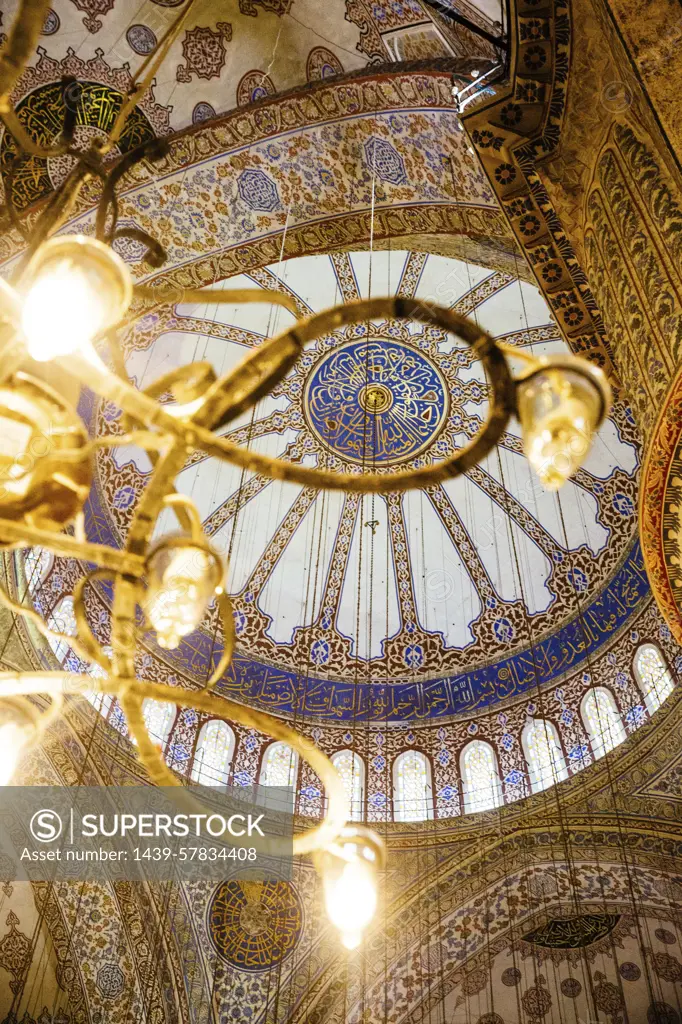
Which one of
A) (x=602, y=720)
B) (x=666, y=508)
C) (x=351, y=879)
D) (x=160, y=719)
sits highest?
(x=160, y=719)

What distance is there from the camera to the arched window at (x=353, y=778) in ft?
27.6

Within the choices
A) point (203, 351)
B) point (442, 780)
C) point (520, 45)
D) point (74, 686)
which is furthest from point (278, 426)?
point (74, 686)

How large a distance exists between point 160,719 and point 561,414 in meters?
7.11

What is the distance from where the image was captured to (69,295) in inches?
76.9

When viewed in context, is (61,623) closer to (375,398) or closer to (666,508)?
(375,398)

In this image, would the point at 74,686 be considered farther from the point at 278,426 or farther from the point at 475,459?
the point at 278,426

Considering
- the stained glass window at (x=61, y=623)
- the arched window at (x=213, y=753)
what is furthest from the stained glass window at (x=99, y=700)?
the arched window at (x=213, y=753)

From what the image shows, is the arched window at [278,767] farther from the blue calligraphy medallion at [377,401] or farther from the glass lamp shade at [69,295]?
the glass lamp shade at [69,295]

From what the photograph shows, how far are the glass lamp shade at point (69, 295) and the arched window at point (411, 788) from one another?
732 centimetres

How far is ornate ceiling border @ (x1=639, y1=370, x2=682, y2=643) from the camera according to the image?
3.46m

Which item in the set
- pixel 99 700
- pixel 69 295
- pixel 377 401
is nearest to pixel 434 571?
pixel 377 401

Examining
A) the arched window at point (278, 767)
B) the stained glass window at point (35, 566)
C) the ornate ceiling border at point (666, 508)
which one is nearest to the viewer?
the ornate ceiling border at point (666, 508)

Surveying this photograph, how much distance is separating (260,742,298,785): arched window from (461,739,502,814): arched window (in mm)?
1795

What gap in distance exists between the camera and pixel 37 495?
2.27 m
